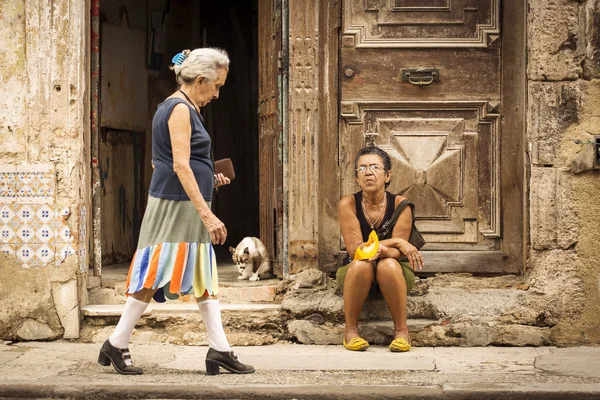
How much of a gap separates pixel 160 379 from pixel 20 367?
93cm

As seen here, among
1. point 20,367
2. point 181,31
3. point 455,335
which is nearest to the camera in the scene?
point 20,367

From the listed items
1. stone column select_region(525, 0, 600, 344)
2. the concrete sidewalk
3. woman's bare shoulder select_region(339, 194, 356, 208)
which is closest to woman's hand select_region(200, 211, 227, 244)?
the concrete sidewalk

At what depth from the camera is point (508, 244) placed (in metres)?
7.03

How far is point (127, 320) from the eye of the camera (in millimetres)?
5469

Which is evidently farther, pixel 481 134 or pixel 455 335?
pixel 481 134

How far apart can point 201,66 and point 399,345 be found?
2.06 metres

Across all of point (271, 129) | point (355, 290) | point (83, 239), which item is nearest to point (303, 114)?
point (271, 129)

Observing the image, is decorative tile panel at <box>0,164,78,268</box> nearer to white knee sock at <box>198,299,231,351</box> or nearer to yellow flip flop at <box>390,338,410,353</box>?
white knee sock at <box>198,299,231,351</box>

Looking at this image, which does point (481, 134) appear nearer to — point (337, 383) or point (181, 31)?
point (337, 383)

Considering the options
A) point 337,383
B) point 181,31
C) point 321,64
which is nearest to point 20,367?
point 337,383

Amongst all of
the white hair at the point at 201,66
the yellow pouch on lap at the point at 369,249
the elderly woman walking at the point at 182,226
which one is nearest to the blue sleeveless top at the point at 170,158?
the elderly woman walking at the point at 182,226

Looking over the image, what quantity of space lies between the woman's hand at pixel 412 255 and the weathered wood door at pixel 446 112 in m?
0.82

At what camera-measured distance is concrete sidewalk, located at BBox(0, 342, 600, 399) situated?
5.06m

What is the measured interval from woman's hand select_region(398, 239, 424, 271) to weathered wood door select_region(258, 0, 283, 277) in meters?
1.17
